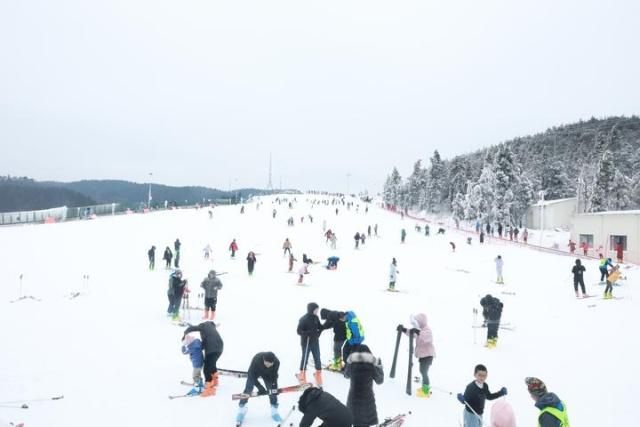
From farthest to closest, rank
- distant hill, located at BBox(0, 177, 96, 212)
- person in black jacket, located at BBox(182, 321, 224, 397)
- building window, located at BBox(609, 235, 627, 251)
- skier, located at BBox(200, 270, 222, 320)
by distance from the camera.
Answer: distant hill, located at BBox(0, 177, 96, 212) → building window, located at BBox(609, 235, 627, 251) → skier, located at BBox(200, 270, 222, 320) → person in black jacket, located at BBox(182, 321, 224, 397)

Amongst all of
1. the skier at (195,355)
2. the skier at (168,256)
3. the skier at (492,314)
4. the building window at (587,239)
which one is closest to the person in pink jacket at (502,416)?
the skier at (195,355)

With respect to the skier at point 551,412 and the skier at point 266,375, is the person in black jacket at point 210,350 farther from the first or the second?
the skier at point 551,412

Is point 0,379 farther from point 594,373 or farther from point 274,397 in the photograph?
point 594,373

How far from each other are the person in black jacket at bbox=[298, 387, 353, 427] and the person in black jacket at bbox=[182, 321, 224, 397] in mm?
3302

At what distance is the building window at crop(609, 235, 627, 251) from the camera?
30.8m

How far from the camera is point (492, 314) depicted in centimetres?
1080

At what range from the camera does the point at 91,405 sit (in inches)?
272

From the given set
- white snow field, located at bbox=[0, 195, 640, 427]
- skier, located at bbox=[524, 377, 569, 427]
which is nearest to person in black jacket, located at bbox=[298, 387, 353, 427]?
skier, located at bbox=[524, 377, 569, 427]

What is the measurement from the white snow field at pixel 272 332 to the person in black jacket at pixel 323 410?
8.37 ft

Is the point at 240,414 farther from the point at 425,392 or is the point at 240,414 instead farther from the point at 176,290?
the point at 176,290

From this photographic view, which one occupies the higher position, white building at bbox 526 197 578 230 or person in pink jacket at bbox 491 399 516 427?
white building at bbox 526 197 578 230

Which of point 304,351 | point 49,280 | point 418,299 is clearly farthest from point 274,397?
point 49,280

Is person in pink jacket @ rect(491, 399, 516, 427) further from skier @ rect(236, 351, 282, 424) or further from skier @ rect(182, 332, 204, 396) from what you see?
skier @ rect(182, 332, 204, 396)

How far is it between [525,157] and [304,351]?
10985 centimetres
